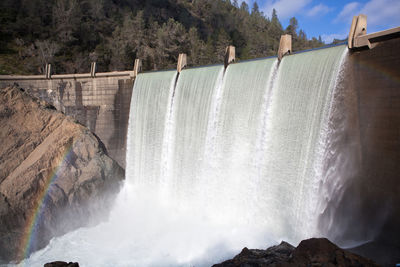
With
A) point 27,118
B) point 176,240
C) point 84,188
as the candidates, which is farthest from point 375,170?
point 27,118

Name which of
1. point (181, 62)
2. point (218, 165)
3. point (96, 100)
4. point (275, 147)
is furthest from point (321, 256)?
point (96, 100)

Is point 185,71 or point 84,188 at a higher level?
point 185,71

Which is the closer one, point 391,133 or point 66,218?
point 391,133

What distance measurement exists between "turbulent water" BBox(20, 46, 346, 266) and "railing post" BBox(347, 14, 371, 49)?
1.97 ft

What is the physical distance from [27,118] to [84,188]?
5403 millimetres

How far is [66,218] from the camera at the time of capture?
15.3 m

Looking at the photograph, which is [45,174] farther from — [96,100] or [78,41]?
[78,41]

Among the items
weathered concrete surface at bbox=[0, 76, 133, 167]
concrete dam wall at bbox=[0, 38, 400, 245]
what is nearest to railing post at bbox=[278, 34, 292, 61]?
concrete dam wall at bbox=[0, 38, 400, 245]

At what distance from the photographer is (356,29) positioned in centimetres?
959

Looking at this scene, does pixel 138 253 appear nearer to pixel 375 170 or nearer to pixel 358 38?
pixel 375 170

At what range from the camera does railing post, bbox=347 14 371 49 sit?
9.57 m

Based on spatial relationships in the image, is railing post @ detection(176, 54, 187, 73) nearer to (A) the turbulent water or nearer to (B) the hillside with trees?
(A) the turbulent water

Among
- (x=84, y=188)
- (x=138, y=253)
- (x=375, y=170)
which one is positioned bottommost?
(x=138, y=253)

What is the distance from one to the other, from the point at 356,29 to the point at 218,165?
7.63 m
